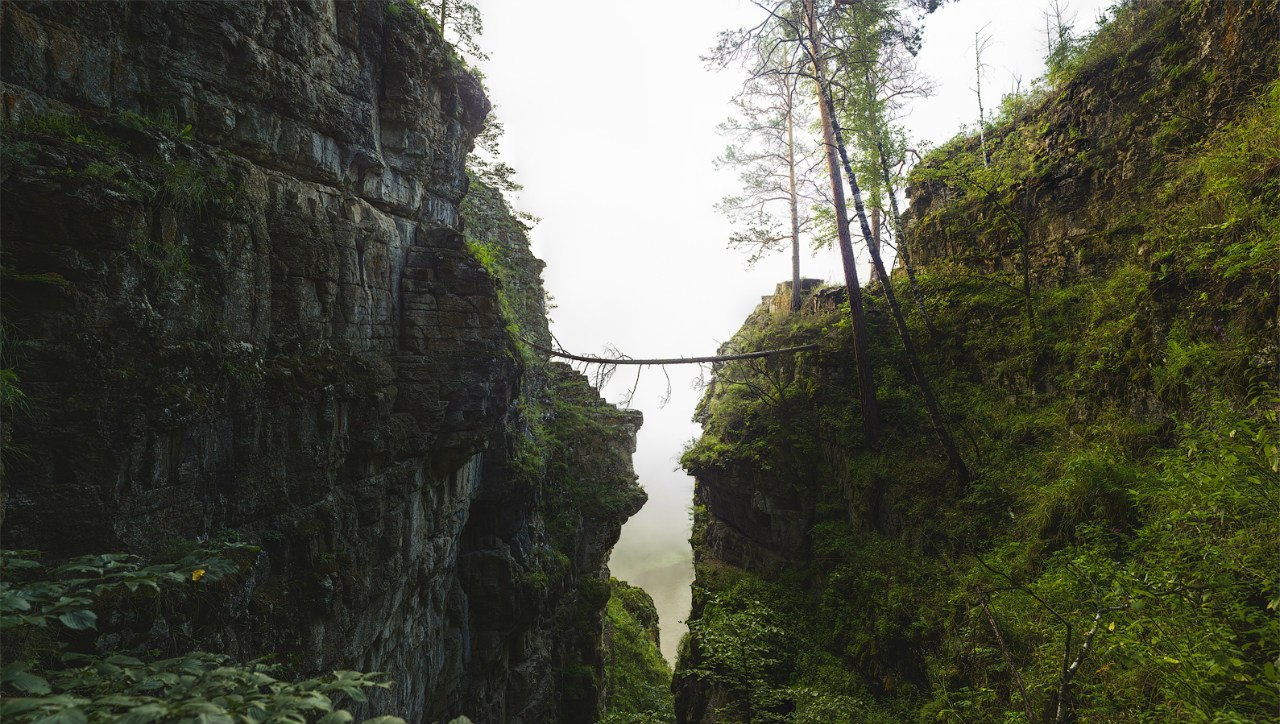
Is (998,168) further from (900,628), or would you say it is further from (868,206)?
(900,628)

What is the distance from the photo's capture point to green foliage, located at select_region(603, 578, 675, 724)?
73.6 ft

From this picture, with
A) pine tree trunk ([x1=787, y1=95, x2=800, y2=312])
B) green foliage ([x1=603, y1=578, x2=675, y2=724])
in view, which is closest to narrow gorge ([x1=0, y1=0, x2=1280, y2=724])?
pine tree trunk ([x1=787, y1=95, x2=800, y2=312])

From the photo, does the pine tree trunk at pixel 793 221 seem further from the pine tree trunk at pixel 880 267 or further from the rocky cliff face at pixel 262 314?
the rocky cliff face at pixel 262 314

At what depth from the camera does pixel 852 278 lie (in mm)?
11070

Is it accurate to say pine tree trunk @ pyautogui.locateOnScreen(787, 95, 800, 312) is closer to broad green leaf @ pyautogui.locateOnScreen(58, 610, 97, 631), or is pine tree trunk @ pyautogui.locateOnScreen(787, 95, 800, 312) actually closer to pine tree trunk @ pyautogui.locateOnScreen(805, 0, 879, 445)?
pine tree trunk @ pyautogui.locateOnScreen(805, 0, 879, 445)

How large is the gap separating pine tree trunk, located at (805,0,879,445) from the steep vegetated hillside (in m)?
0.44

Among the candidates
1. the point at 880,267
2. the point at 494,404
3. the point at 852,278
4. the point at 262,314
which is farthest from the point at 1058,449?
the point at 262,314

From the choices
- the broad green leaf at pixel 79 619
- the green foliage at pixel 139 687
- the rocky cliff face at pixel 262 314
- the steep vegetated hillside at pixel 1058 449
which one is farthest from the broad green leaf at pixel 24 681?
the steep vegetated hillside at pixel 1058 449

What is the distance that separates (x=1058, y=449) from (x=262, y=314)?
10.9 meters

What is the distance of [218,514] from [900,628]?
9.15 meters

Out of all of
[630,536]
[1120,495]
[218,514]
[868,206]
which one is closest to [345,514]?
[218,514]

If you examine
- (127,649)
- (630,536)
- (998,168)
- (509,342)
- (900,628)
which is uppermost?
(998,168)

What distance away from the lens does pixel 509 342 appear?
10844 millimetres

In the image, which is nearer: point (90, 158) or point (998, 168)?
point (90, 158)
